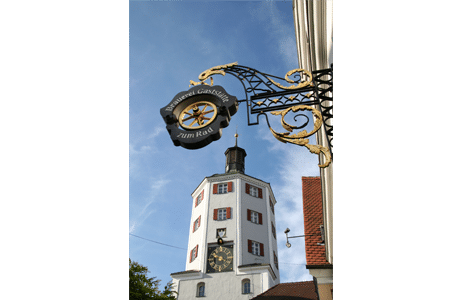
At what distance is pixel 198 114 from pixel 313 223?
705 centimetres

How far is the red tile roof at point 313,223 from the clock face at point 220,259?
1492 centimetres

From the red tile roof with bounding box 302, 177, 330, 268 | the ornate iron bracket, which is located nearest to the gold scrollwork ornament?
the ornate iron bracket

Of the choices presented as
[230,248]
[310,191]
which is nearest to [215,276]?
[230,248]

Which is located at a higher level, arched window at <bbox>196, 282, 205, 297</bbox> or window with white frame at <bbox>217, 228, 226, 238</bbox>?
window with white frame at <bbox>217, 228, 226, 238</bbox>

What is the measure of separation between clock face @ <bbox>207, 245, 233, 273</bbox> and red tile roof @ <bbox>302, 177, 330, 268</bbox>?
14.9m

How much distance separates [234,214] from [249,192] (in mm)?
3210

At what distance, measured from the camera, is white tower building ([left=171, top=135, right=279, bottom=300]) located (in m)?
24.4

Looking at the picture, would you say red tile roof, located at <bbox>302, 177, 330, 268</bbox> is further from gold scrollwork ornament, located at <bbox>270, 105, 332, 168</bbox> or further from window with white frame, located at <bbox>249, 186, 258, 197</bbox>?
window with white frame, located at <bbox>249, 186, 258, 197</bbox>

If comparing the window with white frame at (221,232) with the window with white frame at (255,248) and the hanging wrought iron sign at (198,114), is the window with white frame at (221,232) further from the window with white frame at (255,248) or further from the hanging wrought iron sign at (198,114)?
the hanging wrought iron sign at (198,114)

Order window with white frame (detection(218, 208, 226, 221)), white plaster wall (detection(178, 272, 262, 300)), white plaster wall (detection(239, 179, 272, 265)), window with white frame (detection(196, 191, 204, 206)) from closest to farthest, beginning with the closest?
white plaster wall (detection(178, 272, 262, 300)) < white plaster wall (detection(239, 179, 272, 265)) < window with white frame (detection(218, 208, 226, 221)) < window with white frame (detection(196, 191, 204, 206))

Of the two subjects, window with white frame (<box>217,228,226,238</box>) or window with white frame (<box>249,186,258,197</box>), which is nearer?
window with white frame (<box>217,228,226,238</box>)

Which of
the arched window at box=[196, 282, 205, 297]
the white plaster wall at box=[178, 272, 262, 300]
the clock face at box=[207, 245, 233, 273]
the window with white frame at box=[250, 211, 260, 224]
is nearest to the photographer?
the arched window at box=[196, 282, 205, 297]

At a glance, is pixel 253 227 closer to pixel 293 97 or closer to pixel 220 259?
pixel 220 259

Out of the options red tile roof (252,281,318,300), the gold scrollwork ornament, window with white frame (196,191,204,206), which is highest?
window with white frame (196,191,204,206)
